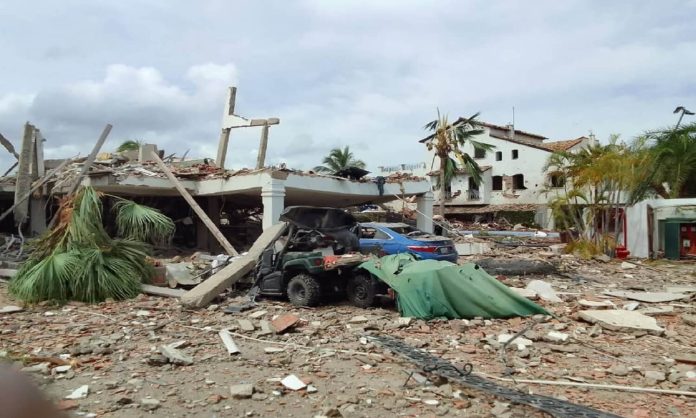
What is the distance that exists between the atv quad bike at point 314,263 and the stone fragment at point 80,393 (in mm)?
4997

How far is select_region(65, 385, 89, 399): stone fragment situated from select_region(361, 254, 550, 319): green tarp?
199 inches

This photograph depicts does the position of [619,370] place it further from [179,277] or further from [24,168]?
[24,168]

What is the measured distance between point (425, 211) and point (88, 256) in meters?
13.8

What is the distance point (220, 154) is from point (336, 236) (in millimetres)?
9000

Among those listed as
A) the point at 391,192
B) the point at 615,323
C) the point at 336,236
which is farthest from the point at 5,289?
the point at 391,192

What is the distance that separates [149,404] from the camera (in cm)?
514

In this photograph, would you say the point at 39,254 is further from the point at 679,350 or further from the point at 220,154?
the point at 679,350

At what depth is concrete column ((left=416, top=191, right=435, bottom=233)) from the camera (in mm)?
21797

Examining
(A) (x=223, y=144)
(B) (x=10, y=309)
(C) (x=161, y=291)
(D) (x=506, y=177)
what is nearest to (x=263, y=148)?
(A) (x=223, y=144)

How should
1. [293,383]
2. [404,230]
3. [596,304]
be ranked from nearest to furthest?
1. [293,383]
2. [596,304]
3. [404,230]

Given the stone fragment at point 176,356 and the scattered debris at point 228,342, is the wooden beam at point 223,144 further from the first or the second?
the stone fragment at point 176,356

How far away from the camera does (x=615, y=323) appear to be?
27.1ft

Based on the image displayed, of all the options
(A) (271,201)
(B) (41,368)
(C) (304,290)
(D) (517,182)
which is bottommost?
(B) (41,368)

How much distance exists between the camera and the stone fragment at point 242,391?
5.33 meters
